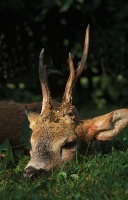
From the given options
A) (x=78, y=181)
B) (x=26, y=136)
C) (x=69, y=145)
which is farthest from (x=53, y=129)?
(x=78, y=181)

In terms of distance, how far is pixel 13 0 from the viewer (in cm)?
873

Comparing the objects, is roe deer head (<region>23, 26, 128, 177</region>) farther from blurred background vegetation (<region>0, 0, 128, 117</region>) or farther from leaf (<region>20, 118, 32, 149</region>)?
blurred background vegetation (<region>0, 0, 128, 117</region>)

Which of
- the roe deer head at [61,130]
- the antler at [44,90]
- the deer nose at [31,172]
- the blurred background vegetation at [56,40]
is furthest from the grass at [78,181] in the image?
the blurred background vegetation at [56,40]

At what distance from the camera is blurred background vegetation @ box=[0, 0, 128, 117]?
9289 millimetres

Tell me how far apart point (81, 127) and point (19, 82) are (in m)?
4.41

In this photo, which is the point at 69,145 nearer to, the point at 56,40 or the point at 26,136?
the point at 26,136

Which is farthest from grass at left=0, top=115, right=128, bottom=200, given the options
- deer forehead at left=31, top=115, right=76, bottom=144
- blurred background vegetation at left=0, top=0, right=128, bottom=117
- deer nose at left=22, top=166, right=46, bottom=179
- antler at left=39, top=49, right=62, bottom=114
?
blurred background vegetation at left=0, top=0, right=128, bottom=117

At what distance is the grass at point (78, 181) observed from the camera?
4.14m

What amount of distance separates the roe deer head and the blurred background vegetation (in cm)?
368

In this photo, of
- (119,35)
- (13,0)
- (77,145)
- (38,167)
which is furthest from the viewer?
(119,35)

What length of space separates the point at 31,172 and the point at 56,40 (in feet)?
17.9

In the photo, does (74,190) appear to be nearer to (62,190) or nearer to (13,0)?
(62,190)

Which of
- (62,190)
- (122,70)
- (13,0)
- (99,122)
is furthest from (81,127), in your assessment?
(122,70)

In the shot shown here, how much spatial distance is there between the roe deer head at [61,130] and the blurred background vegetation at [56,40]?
3.68 m
